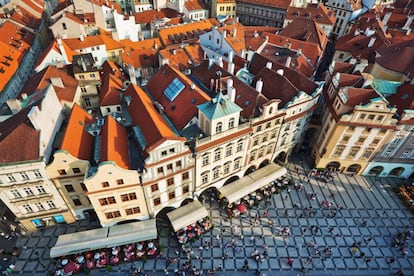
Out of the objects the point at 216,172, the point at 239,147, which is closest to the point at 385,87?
the point at 239,147

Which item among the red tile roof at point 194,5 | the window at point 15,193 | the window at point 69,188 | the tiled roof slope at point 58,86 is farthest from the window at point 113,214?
the red tile roof at point 194,5

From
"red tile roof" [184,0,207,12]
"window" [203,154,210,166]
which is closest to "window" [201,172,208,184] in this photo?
"window" [203,154,210,166]

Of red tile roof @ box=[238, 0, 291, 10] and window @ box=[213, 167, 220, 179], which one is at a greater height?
red tile roof @ box=[238, 0, 291, 10]

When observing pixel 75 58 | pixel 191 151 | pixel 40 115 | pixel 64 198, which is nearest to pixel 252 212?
pixel 191 151

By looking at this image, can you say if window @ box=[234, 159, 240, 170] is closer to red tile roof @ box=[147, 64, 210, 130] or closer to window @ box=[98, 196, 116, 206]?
red tile roof @ box=[147, 64, 210, 130]

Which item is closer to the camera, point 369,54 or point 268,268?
point 268,268

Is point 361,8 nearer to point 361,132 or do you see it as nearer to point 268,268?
point 361,132
